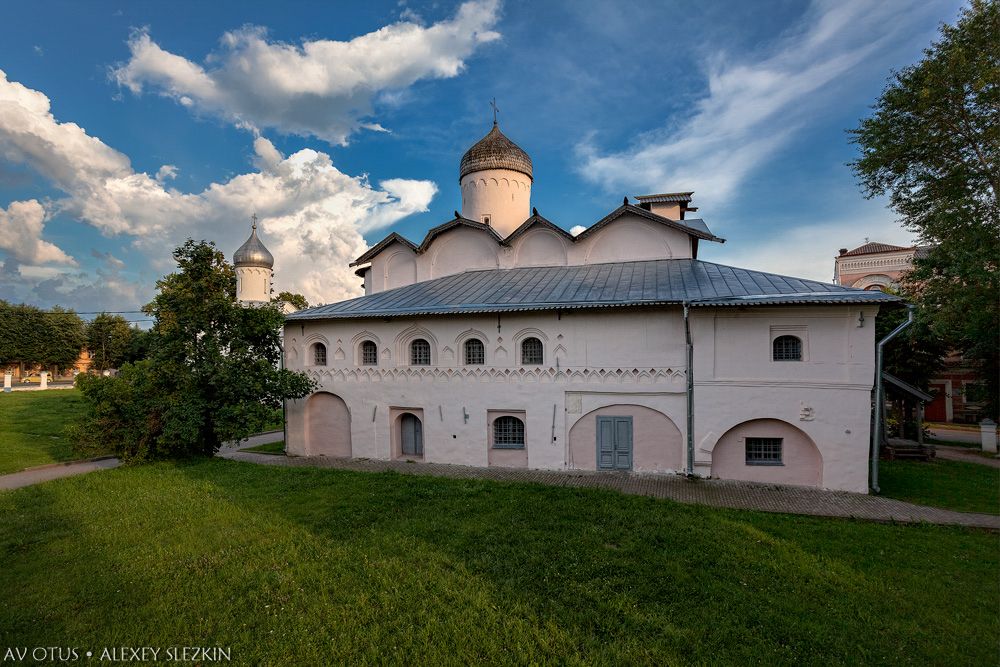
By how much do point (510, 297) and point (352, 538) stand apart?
761 cm

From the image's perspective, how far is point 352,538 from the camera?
23.5ft

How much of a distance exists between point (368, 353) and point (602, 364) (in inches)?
276

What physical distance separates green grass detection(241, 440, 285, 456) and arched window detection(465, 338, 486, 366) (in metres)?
7.10

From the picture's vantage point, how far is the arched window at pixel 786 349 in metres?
10.8

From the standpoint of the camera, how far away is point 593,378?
11891 millimetres

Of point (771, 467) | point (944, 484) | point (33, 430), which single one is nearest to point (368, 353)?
point (771, 467)

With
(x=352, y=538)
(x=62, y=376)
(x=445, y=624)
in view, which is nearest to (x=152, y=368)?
(x=352, y=538)

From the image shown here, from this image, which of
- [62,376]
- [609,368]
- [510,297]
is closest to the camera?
[609,368]

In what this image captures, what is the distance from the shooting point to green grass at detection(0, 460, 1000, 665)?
4.57 m

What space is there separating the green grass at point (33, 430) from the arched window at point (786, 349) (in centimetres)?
1902

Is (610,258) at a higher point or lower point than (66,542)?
higher

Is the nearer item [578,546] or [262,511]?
[578,546]

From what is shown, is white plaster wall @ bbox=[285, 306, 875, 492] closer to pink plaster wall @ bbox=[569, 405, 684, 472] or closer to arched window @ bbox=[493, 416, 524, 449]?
pink plaster wall @ bbox=[569, 405, 684, 472]

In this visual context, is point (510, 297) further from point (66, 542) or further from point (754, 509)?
point (66, 542)
